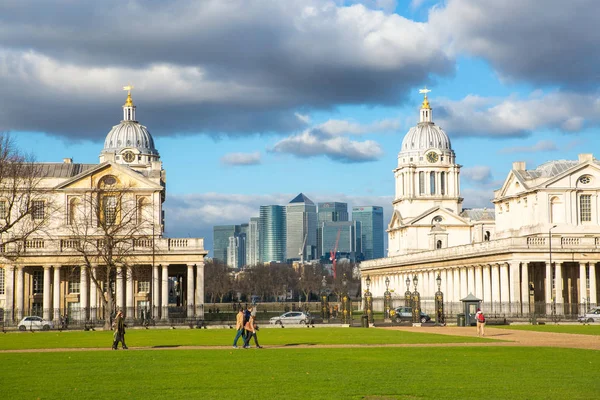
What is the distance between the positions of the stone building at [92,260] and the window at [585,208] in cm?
4026

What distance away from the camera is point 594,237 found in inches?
3757

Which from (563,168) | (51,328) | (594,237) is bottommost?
(51,328)

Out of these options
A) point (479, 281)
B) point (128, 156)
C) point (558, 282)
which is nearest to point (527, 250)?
point (558, 282)

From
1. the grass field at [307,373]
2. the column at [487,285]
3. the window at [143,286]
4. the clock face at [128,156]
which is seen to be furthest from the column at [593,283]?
the clock face at [128,156]

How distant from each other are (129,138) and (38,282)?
49270 millimetres

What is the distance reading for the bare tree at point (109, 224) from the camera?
88.2 metres

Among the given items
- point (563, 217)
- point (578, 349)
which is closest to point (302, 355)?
point (578, 349)

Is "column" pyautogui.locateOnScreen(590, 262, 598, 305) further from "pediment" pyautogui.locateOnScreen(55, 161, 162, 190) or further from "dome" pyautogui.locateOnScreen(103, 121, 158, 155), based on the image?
"dome" pyautogui.locateOnScreen(103, 121, 158, 155)

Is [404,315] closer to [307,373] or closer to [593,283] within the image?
[593,283]

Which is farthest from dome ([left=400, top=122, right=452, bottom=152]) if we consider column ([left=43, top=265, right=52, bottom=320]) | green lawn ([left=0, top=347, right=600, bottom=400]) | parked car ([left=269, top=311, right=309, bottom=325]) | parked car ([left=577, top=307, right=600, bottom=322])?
green lawn ([left=0, top=347, right=600, bottom=400])

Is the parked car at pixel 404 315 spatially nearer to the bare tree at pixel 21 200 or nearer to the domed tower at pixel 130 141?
the bare tree at pixel 21 200

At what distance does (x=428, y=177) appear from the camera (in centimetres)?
16575

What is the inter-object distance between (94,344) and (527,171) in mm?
72433

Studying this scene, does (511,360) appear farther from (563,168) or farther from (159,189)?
(563,168)
